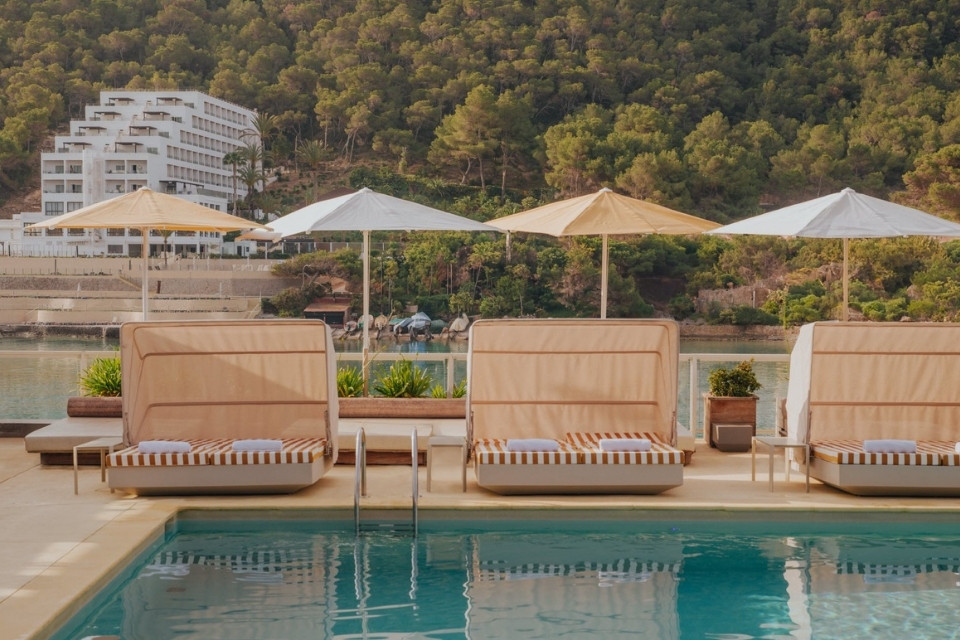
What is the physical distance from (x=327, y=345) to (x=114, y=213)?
9.52 ft

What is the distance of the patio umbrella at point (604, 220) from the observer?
8625 millimetres

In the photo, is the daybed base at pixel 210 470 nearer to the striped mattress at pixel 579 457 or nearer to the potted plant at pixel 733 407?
the striped mattress at pixel 579 457

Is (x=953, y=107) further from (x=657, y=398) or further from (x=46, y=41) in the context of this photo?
(x=46, y=41)

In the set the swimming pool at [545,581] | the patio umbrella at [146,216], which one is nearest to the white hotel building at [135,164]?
the patio umbrella at [146,216]

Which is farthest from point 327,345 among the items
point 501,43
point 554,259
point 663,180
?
point 501,43

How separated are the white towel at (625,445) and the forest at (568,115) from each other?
4754 centimetres

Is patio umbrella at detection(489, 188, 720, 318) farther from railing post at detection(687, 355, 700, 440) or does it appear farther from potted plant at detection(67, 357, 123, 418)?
potted plant at detection(67, 357, 123, 418)

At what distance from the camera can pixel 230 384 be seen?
22.9 ft

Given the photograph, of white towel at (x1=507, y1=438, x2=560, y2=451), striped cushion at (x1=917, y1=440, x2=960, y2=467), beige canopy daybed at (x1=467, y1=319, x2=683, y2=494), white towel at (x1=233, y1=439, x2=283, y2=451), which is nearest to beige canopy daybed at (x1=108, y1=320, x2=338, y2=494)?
white towel at (x1=233, y1=439, x2=283, y2=451)

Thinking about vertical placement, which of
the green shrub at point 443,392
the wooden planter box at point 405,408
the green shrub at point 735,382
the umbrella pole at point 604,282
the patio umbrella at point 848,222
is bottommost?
the wooden planter box at point 405,408

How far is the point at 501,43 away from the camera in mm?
90375

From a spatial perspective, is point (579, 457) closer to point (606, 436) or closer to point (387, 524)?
point (606, 436)

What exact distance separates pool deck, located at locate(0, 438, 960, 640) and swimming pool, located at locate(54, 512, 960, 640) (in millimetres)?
Answer: 96

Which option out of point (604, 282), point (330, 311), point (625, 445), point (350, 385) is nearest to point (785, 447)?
point (625, 445)
